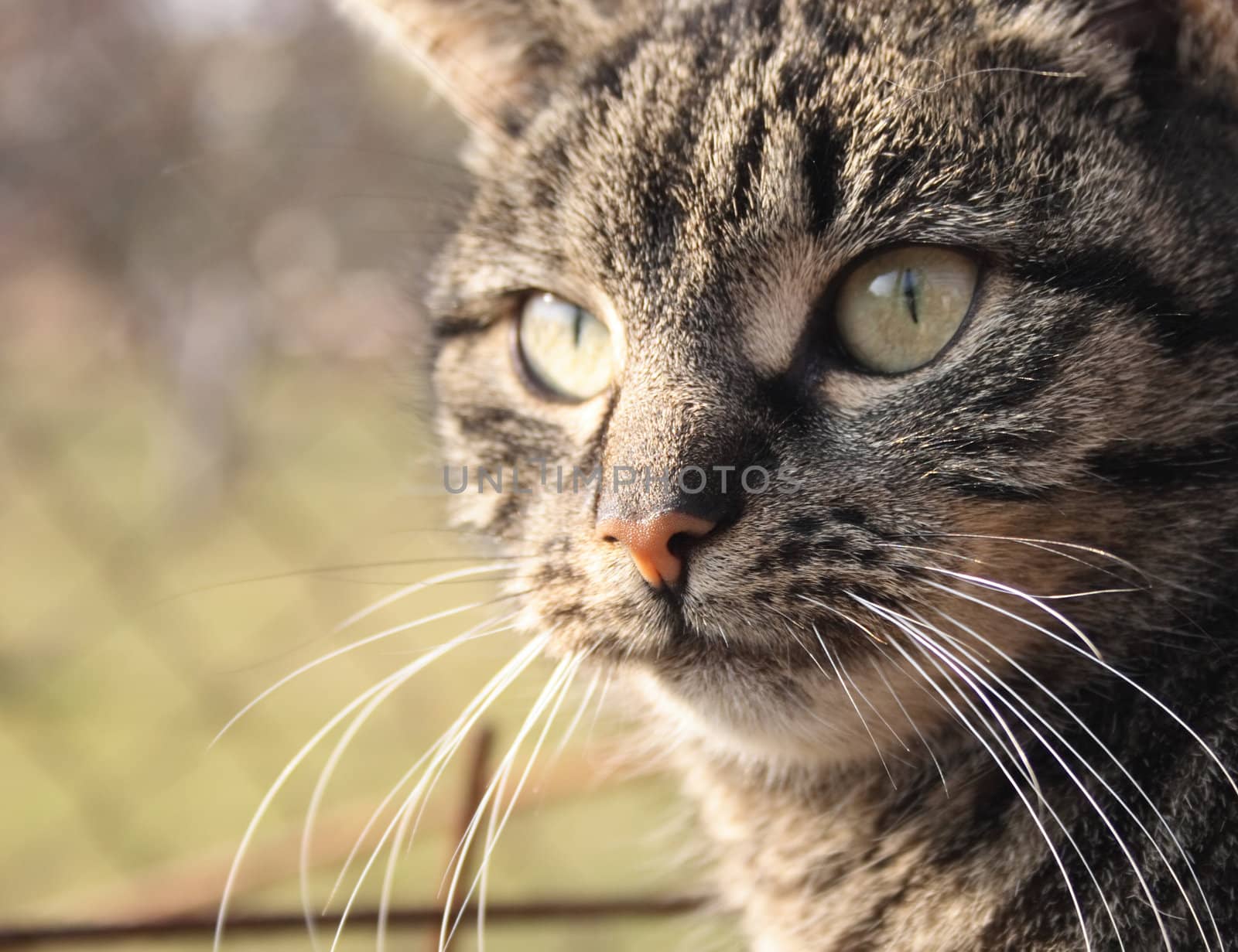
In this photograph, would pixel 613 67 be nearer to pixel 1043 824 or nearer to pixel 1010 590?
pixel 1010 590

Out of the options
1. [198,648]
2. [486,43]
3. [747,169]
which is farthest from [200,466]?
[747,169]

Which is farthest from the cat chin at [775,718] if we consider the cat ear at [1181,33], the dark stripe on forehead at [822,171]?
the cat ear at [1181,33]

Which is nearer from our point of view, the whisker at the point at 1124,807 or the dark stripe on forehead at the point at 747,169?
the whisker at the point at 1124,807

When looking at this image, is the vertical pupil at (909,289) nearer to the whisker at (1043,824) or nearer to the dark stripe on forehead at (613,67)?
the whisker at (1043,824)

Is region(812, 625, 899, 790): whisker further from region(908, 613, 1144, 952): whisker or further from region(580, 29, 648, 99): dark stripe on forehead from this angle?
region(580, 29, 648, 99): dark stripe on forehead

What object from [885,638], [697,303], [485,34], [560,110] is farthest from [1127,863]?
[485,34]

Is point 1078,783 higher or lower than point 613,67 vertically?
lower

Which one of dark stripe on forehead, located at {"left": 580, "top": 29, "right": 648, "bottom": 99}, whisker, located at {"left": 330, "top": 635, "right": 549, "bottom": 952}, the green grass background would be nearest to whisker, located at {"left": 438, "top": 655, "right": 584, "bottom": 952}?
whisker, located at {"left": 330, "top": 635, "right": 549, "bottom": 952}
